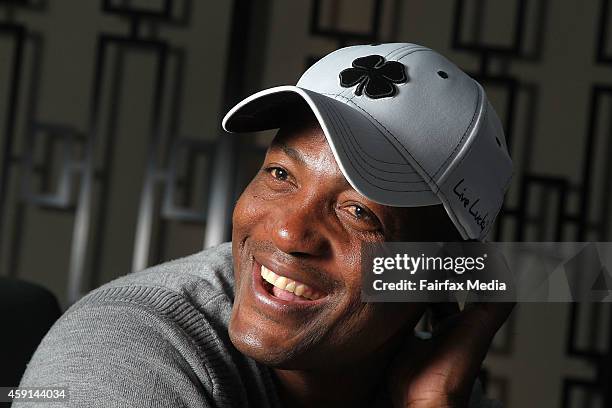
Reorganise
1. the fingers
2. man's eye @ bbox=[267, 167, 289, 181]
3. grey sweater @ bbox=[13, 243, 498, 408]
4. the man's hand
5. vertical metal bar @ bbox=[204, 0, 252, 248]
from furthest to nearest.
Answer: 1. vertical metal bar @ bbox=[204, 0, 252, 248]
2. the fingers
3. the man's hand
4. man's eye @ bbox=[267, 167, 289, 181]
5. grey sweater @ bbox=[13, 243, 498, 408]

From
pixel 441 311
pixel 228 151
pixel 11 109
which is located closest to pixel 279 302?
pixel 441 311

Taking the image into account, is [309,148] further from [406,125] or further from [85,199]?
[85,199]

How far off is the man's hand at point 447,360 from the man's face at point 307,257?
168mm

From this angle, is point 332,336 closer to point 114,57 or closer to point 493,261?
point 493,261

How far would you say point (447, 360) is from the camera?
1.16 metres

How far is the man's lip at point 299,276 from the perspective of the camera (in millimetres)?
959

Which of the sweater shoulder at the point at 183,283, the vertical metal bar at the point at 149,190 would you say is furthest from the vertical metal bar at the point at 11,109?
the sweater shoulder at the point at 183,283

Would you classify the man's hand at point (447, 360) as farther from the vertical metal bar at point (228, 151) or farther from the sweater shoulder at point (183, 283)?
the vertical metal bar at point (228, 151)

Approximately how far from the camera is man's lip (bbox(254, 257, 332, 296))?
959 mm

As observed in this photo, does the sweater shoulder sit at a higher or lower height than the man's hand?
higher

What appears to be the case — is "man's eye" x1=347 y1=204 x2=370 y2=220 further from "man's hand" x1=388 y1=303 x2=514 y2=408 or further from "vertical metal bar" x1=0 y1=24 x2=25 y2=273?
"vertical metal bar" x1=0 y1=24 x2=25 y2=273

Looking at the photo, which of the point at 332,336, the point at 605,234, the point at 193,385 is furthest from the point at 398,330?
the point at 605,234

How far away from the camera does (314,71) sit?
1.12 meters

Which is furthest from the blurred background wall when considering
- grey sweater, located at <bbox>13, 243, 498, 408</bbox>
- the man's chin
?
the man's chin
